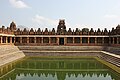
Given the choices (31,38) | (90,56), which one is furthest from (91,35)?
(31,38)

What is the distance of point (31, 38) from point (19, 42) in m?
2.80

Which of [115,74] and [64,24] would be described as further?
[64,24]

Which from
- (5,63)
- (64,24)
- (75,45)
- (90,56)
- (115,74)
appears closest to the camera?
(115,74)

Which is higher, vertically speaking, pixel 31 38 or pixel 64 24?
pixel 64 24

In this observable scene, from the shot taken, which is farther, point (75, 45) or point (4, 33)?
point (75, 45)

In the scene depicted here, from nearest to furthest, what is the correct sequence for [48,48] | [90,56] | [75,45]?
[90,56]
[48,48]
[75,45]

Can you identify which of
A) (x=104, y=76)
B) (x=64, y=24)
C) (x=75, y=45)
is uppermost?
(x=64, y=24)

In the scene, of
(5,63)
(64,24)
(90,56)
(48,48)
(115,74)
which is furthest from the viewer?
(64,24)

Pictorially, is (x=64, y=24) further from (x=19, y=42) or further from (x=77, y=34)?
(x=19, y=42)

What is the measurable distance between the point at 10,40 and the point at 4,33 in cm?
457

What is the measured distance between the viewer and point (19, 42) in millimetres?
42469

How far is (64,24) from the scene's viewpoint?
4769 centimetres

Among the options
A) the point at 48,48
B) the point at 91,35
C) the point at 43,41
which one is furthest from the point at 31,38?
the point at 91,35

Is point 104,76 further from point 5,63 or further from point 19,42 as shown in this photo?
point 19,42
